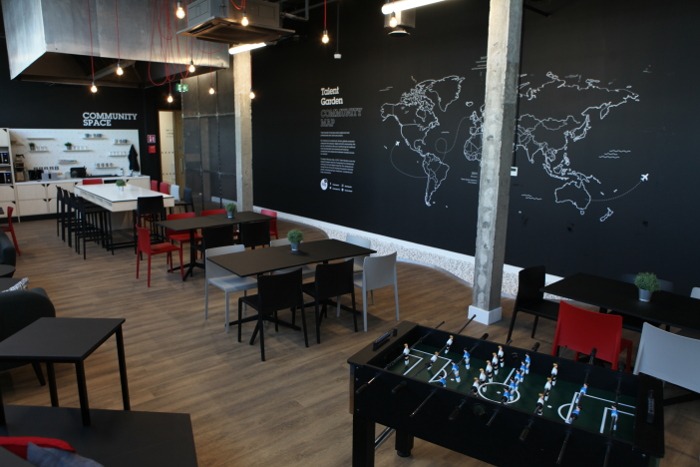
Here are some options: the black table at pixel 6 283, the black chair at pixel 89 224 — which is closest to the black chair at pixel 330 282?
the black table at pixel 6 283

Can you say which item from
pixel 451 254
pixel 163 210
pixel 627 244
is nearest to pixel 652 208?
pixel 627 244

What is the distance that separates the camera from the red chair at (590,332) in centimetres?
367

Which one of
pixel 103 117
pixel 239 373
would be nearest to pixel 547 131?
pixel 239 373

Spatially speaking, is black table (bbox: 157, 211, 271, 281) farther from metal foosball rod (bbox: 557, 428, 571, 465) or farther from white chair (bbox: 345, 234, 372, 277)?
metal foosball rod (bbox: 557, 428, 571, 465)

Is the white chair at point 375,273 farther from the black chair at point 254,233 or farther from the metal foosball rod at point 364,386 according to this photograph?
the metal foosball rod at point 364,386

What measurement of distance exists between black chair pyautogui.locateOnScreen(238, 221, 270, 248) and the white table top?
96.2 inches

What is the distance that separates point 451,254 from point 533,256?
137 centimetres

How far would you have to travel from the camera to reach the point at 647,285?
401cm

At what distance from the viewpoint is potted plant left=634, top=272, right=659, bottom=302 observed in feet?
13.1

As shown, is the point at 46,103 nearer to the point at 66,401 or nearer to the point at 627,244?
the point at 66,401

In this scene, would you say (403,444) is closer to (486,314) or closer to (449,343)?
(449,343)

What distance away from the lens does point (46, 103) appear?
11.9 metres

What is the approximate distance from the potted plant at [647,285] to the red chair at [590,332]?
466 mm

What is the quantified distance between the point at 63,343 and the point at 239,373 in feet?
7.04
